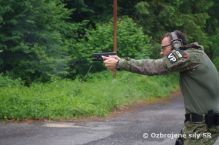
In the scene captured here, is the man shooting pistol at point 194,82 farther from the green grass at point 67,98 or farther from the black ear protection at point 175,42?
the green grass at point 67,98

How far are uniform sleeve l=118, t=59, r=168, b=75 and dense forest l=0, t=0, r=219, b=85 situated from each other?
1216cm

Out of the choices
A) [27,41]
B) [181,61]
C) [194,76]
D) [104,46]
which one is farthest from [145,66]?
[104,46]

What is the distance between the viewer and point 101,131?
38.9ft

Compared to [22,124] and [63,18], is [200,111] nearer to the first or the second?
[22,124]

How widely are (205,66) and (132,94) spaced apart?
13.3 meters

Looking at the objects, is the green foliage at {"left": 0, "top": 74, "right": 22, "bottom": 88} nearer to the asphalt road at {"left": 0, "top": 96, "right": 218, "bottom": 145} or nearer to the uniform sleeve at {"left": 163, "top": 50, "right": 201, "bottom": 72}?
the asphalt road at {"left": 0, "top": 96, "right": 218, "bottom": 145}

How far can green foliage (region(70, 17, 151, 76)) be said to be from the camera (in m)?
21.9

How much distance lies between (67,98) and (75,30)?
9399mm

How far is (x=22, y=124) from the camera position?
497 inches

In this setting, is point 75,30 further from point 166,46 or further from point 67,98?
point 166,46

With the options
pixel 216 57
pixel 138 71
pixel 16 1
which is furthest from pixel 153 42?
pixel 138 71

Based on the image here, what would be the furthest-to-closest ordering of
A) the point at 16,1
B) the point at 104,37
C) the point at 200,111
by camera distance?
the point at 104,37
the point at 16,1
the point at 200,111

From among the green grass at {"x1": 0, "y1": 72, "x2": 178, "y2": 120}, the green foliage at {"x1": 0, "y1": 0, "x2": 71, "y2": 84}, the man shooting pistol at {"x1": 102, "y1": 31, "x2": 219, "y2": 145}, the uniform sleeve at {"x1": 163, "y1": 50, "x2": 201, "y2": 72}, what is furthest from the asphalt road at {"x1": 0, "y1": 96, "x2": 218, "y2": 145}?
Result: the uniform sleeve at {"x1": 163, "y1": 50, "x2": 201, "y2": 72}

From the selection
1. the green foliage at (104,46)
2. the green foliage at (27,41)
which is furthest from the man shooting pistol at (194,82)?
the green foliage at (104,46)
